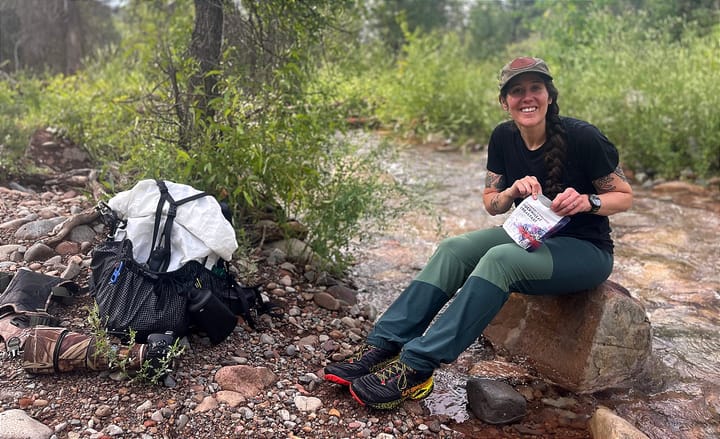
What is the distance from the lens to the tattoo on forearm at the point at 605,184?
2818 mm

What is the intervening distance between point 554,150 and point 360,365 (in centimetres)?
127

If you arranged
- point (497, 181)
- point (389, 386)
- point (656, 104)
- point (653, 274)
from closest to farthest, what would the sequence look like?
point (389, 386), point (497, 181), point (653, 274), point (656, 104)

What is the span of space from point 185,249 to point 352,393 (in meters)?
0.96

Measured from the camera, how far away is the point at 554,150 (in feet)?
9.38

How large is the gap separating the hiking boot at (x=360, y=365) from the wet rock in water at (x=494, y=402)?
0.39 metres

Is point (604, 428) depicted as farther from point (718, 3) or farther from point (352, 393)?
point (718, 3)

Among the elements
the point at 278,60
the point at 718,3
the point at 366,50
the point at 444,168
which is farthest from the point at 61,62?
the point at 718,3

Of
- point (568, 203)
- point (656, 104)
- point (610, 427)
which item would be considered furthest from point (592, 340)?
point (656, 104)

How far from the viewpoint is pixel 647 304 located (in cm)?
404

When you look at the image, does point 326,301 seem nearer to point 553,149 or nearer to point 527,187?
point 527,187

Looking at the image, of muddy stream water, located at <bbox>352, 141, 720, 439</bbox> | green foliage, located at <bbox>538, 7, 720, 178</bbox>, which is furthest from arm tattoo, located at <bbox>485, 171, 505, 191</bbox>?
green foliage, located at <bbox>538, 7, 720, 178</bbox>

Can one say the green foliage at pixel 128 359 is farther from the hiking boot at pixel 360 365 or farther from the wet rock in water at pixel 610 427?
the wet rock in water at pixel 610 427

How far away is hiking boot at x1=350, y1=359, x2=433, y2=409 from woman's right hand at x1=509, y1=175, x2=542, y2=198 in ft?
2.88

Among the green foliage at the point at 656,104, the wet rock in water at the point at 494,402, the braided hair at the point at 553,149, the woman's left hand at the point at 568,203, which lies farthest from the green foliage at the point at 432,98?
the wet rock in water at the point at 494,402
